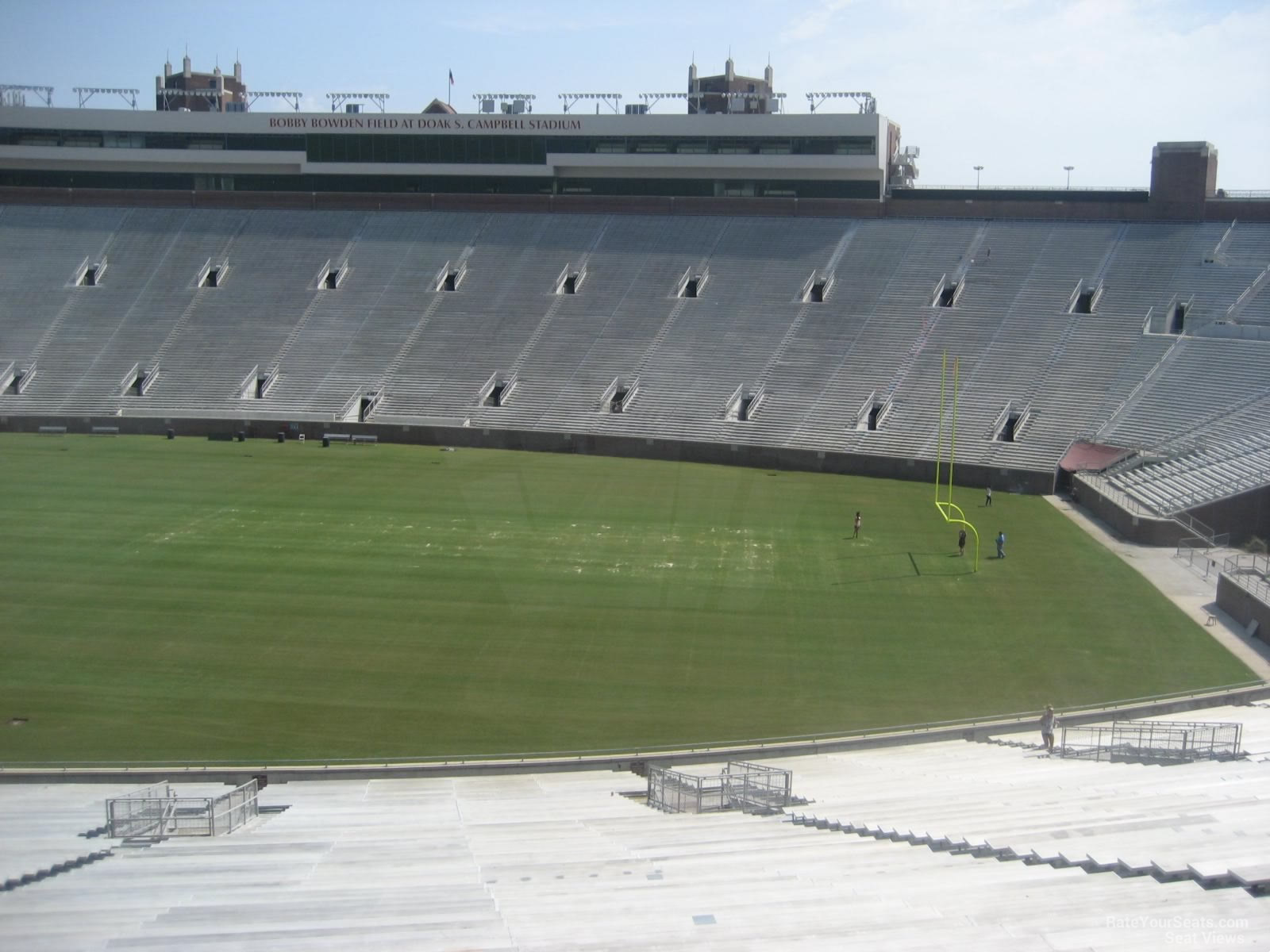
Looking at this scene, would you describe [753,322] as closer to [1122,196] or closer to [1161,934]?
[1122,196]

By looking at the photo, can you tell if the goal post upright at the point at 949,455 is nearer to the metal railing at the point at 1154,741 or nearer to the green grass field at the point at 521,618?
the green grass field at the point at 521,618

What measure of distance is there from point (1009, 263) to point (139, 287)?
39430mm

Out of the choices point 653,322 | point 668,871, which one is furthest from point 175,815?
point 653,322

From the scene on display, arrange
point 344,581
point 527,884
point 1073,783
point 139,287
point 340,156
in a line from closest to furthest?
point 527,884 → point 1073,783 → point 344,581 → point 139,287 → point 340,156

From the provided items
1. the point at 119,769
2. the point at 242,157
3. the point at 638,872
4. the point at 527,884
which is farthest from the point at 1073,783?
the point at 242,157

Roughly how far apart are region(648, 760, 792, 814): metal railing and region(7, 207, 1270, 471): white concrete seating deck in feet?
94.0

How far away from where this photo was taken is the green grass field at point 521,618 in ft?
70.7

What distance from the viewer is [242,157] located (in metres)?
66.0

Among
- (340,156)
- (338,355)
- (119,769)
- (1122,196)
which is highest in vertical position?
(340,156)

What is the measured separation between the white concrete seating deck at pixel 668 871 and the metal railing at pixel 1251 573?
42.8 feet

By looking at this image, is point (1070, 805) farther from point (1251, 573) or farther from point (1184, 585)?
point (1184, 585)

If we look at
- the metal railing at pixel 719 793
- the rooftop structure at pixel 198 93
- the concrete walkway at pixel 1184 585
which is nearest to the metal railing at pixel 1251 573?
the concrete walkway at pixel 1184 585

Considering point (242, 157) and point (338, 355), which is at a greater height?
point (242, 157)

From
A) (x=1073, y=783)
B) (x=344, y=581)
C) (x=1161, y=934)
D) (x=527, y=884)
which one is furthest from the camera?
(x=344, y=581)
